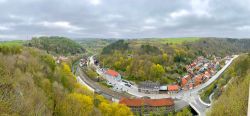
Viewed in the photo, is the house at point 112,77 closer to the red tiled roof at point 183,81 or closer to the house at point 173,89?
the house at point 173,89

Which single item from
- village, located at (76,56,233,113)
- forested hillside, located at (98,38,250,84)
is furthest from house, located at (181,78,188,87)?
forested hillside, located at (98,38,250,84)

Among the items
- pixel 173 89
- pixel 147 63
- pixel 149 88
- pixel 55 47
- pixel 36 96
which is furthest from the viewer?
pixel 55 47

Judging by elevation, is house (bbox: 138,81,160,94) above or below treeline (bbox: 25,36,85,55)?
below

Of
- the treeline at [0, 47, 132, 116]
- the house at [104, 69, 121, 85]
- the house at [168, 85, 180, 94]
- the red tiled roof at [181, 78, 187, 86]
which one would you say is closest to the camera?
the treeline at [0, 47, 132, 116]

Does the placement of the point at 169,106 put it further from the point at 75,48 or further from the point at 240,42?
the point at 240,42

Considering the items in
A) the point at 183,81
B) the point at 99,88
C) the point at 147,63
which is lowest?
the point at 99,88

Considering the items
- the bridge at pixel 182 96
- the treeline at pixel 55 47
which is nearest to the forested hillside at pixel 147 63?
the bridge at pixel 182 96

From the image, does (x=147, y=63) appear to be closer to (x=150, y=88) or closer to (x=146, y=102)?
(x=150, y=88)

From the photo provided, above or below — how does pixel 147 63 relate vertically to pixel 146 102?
above

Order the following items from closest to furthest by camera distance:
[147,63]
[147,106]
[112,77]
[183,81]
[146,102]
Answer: [147,106], [146,102], [183,81], [112,77], [147,63]

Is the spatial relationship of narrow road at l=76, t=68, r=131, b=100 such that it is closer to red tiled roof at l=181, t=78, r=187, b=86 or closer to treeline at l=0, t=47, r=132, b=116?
red tiled roof at l=181, t=78, r=187, b=86

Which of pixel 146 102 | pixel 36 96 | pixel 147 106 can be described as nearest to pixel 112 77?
pixel 146 102
